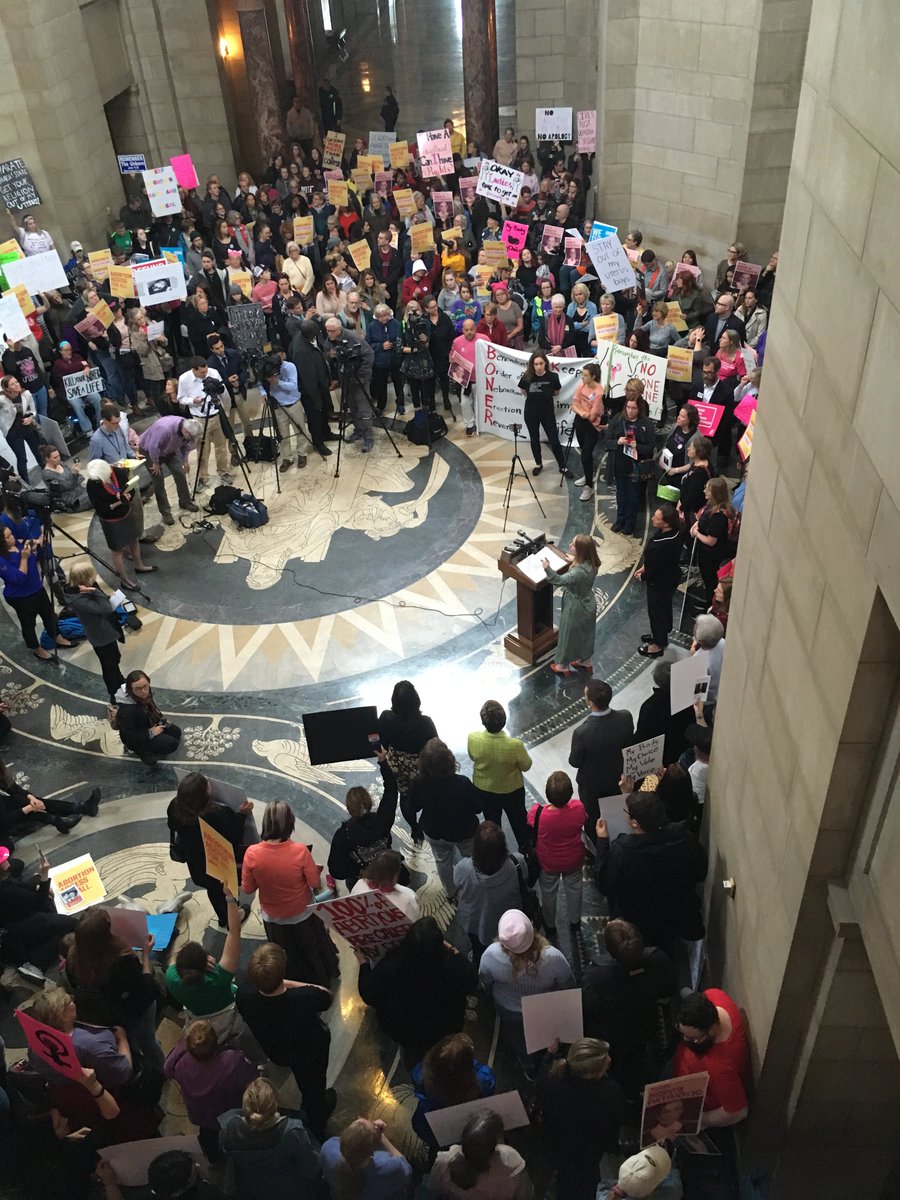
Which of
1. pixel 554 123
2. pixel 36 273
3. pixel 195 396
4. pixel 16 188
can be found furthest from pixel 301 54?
pixel 195 396

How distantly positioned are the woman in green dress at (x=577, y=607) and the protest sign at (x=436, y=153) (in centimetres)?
1169

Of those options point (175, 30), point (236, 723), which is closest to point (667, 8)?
point (175, 30)

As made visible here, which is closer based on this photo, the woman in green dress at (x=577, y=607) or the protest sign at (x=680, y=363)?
the woman in green dress at (x=577, y=607)

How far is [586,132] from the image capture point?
63.4 feet

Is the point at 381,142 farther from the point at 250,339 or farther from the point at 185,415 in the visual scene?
the point at 185,415

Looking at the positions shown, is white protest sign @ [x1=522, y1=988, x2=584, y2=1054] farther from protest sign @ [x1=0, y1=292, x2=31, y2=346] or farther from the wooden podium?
protest sign @ [x1=0, y1=292, x2=31, y2=346]

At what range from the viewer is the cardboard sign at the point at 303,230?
57.3 ft

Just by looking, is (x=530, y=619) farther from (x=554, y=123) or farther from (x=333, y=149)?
(x=333, y=149)

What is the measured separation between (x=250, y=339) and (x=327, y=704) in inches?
262

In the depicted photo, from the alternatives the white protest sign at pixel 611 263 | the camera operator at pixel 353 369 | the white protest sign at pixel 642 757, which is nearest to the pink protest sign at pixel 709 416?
the white protest sign at pixel 611 263

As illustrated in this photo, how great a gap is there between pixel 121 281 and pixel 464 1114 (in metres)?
12.9

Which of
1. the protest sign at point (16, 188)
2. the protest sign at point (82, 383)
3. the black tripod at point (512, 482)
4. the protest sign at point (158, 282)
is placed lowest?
the black tripod at point (512, 482)

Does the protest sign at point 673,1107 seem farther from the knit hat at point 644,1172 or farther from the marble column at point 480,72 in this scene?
the marble column at point 480,72

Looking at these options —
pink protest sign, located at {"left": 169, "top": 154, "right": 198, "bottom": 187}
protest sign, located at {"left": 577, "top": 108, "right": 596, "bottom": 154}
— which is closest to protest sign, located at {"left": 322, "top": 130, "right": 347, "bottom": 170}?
Result: pink protest sign, located at {"left": 169, "top": 154, "right": 198, "bottom": 187}
